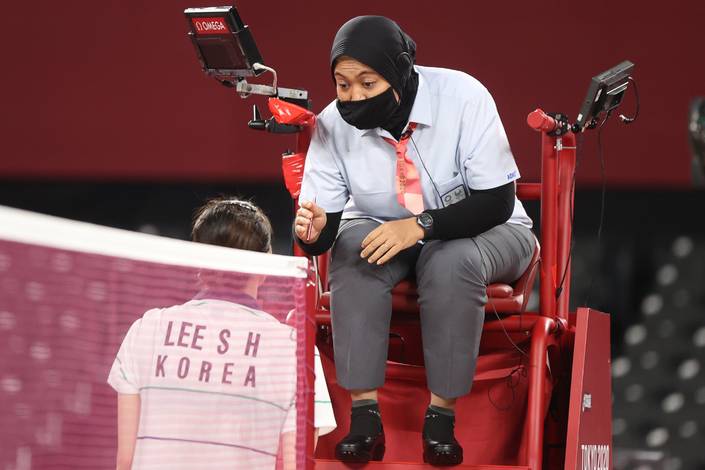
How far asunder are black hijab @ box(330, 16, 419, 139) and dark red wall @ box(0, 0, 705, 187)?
2072mm

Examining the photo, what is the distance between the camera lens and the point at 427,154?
2.11m

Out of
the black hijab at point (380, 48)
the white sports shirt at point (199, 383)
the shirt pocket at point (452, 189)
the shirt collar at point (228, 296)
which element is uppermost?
the black hijab at point (380, 48)

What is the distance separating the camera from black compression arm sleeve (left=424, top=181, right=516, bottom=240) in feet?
6.54

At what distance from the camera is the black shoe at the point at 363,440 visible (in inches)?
74.7

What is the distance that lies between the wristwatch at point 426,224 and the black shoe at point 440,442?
0.29 metres

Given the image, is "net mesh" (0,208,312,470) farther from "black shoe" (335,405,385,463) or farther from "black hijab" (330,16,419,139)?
"black hijab" (330,16,419,139)

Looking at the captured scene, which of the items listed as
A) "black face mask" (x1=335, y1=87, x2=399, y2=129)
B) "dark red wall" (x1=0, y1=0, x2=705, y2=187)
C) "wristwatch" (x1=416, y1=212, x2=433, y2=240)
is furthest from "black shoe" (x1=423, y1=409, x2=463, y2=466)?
"dark red wall" (x1=0, y1=0, x2=705, y2=187)

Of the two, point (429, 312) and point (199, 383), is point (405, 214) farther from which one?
point (199, 383)

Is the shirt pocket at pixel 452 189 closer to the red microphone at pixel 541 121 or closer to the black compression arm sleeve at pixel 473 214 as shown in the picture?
the black compression arm sleeve at pixel 473 214

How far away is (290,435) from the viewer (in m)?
1.64

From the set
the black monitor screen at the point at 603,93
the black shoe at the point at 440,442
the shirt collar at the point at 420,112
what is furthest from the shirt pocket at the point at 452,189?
the black shoe at the point at 440,442

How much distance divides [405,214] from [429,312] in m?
0.27

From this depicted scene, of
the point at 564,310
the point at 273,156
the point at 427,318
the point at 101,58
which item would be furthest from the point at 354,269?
the point at 101,58

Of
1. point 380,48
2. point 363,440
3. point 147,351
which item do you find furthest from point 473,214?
point 147,351
